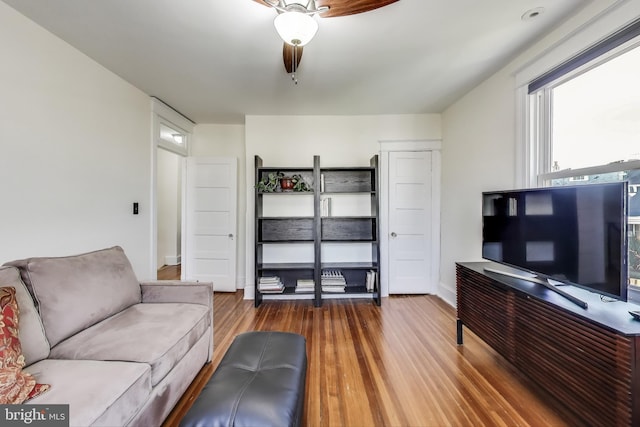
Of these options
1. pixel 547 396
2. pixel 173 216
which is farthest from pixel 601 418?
pixel 173 216

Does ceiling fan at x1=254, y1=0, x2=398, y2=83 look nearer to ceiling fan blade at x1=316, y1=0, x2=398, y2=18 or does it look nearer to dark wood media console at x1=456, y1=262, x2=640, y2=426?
ceiling fan blade at x1=316, y1=0, x2=398, y2=18

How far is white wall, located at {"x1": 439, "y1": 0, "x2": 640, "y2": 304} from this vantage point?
65.6 inches

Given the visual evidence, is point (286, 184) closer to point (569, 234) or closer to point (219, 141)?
point (219, 141)

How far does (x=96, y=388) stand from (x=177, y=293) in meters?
0.98

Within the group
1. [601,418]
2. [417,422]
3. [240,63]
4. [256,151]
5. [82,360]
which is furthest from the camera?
[256,151]

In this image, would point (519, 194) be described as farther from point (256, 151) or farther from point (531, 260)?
point (256, 151)

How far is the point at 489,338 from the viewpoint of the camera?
1918 mm

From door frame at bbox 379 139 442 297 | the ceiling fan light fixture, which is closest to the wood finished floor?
door frame at bbox 379 139 442 297

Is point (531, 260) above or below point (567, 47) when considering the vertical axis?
below

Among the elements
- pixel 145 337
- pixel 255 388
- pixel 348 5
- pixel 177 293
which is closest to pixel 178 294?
pixel 177 293

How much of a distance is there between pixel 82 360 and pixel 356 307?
2563 millimetres

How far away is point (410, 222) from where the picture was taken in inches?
141

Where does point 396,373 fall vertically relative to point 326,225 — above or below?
below
